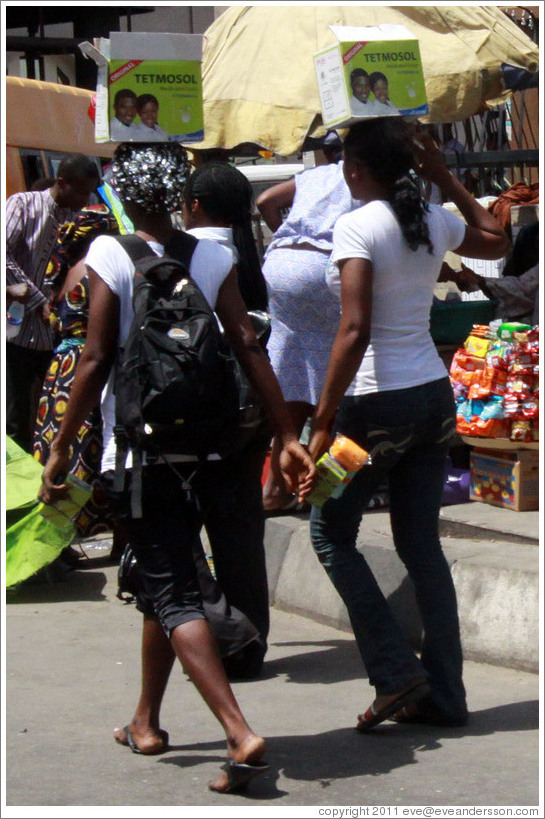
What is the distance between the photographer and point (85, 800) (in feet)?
11.7

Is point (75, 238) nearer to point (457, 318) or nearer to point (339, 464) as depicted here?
point (457, 318)

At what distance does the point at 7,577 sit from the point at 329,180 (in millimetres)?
2354

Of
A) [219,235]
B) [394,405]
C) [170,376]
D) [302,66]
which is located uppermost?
[302,66]

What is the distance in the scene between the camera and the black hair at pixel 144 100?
4.31m

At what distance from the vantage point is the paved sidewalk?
140 inches

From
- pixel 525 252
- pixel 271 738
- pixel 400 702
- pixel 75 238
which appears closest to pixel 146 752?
pixel 271 738

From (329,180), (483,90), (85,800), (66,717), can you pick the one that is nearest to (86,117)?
(483,90)

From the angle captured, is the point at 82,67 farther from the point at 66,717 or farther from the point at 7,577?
the point at 66,717

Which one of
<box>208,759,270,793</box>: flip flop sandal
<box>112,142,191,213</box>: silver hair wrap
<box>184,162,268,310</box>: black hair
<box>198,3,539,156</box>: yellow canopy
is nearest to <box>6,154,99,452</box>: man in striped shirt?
<box>198,3,539,156</box>: yellow canopy

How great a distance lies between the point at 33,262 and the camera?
7.58m

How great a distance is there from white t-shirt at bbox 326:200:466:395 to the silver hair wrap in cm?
51

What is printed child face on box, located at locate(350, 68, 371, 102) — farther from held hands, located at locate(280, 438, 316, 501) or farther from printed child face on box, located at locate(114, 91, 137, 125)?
held hands, located at locate(280, 438, 316, 501)

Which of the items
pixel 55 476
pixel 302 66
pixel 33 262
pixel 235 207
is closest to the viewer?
pixel 55 476

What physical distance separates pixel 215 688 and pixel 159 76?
2234 mm
